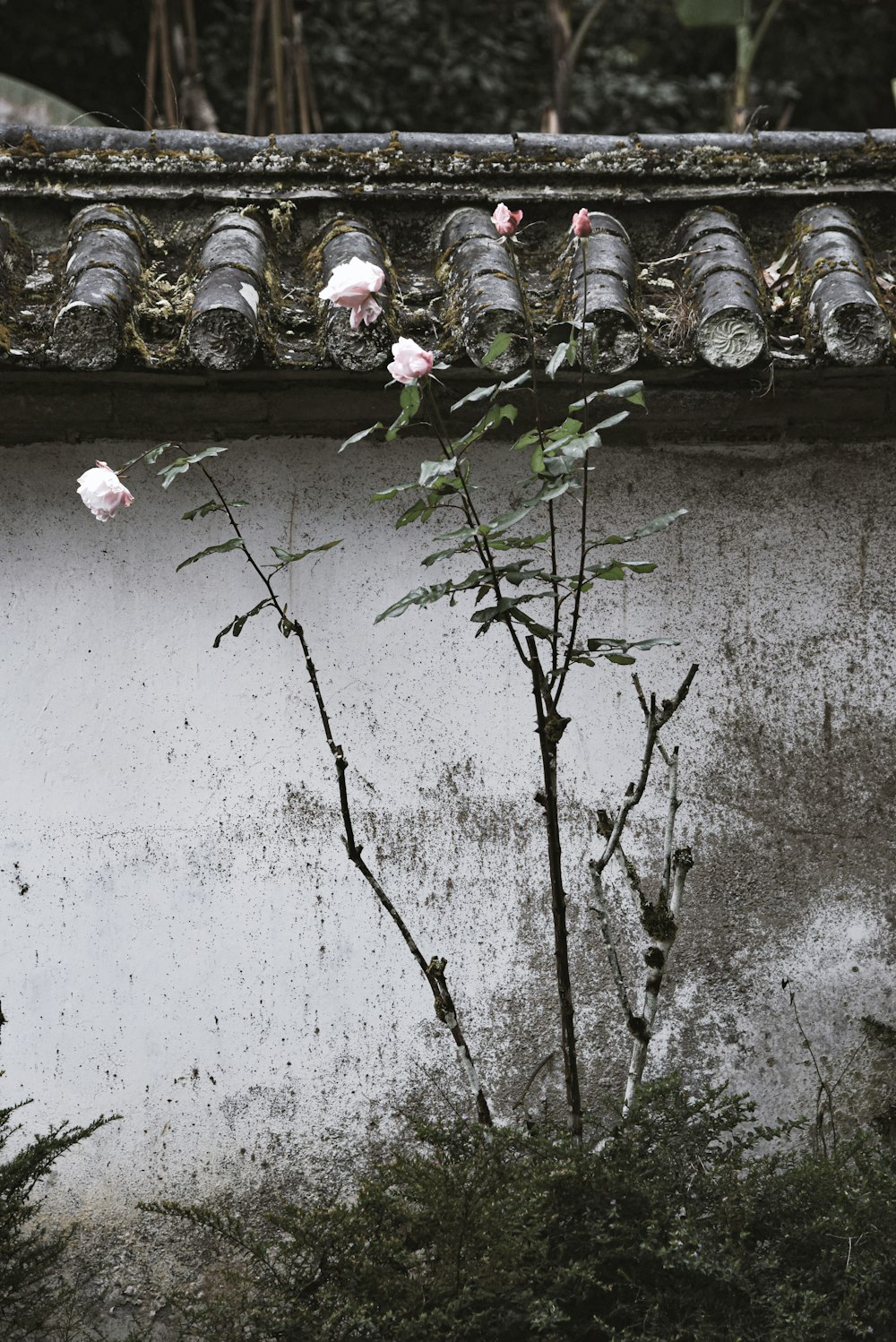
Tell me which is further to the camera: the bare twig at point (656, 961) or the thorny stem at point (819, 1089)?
the thorny stem at point (819, 1089)

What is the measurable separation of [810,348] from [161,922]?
6.71 feet

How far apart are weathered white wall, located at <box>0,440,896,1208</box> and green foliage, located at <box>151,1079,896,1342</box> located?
72 cm

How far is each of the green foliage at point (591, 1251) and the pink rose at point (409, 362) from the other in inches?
54.6

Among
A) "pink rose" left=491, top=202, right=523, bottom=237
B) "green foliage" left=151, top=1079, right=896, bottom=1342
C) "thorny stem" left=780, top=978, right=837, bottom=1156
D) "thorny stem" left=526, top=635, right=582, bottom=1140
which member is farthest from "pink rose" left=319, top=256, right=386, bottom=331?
"thorny stem" left=780, top=978, right=837, bottom=1156

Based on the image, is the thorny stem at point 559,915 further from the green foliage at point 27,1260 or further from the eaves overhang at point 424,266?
the green foliage at point 27,1260

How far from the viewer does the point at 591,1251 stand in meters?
2.27

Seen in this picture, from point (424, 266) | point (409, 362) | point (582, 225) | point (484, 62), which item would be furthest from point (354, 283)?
point (484, 62)

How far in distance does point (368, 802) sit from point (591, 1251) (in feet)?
4.14

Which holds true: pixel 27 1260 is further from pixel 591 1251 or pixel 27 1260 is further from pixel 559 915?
pixel 559 915

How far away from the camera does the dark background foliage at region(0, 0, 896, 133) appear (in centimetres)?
949

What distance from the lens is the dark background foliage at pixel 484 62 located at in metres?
9.49

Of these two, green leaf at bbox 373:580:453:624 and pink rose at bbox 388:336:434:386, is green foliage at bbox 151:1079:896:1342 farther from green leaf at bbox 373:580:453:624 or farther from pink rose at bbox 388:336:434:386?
pink rose at bbox 388:336:434:386

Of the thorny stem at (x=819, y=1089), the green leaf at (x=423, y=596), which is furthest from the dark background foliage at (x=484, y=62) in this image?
the green leaf at (x=423, y=596)

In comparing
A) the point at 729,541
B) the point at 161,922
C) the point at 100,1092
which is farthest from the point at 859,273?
the point at 100,1092
